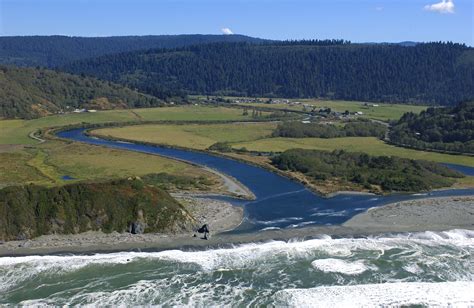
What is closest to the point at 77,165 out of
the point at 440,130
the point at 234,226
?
the point at 234,226

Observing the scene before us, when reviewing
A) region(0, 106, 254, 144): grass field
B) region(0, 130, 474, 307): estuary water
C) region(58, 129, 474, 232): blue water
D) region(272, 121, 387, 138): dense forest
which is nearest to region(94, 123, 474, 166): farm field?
region(272, 121, 387, 138): dense forest

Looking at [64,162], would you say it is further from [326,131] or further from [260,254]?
[326,131]

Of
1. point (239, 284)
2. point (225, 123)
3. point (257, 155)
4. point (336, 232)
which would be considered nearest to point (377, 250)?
point (336, 232)

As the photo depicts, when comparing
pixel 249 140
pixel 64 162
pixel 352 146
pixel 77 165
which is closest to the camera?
pixel 77 165

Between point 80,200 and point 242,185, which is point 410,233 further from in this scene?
point 80,200

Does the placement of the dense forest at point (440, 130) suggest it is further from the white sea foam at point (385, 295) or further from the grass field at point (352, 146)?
the white sea foam at point (385, 295)

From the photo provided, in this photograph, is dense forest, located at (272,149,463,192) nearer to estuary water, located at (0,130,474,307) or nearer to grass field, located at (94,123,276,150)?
estuary water, located at (0,130,474,307)

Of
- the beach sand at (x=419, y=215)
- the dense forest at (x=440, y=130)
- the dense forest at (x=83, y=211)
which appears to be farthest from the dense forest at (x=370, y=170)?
the dense forest at (x=83, y=211)
